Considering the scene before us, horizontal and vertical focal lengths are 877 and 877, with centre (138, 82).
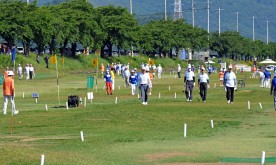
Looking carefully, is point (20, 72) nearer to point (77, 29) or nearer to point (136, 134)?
point (77, 29)

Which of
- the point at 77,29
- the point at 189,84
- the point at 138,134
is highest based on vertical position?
the point at 77,29

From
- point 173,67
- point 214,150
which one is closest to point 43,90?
point 214,150

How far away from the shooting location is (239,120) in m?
38.2

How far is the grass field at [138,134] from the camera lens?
24.2 metres

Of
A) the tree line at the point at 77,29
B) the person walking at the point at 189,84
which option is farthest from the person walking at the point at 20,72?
the person walking at the point at 189,84

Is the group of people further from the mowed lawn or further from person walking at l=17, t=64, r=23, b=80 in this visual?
person walking at l=17, t=64, r=23, b=80

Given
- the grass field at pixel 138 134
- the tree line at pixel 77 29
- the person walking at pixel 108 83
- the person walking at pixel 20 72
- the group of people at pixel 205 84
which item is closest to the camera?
the grass field at pixel 138 134

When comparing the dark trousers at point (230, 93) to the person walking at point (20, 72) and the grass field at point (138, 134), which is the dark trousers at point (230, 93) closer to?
the grass field at point (138, 134)

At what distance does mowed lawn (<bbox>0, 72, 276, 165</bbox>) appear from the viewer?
24.3m

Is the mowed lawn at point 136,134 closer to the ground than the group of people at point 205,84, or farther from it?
closer to the ground

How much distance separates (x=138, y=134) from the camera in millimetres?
31797

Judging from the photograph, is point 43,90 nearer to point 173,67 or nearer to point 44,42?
point 44,42

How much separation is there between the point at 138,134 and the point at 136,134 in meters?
0.07

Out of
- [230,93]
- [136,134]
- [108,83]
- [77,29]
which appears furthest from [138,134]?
[77,29]
